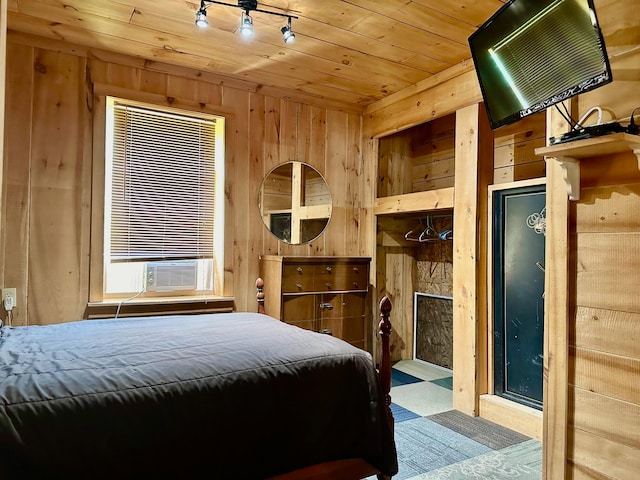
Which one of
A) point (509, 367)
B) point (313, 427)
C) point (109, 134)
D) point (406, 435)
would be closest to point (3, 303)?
point (109, 134)

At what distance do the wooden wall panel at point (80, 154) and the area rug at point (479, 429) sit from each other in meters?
1.75

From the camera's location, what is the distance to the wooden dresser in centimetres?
334

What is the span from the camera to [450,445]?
2.56m

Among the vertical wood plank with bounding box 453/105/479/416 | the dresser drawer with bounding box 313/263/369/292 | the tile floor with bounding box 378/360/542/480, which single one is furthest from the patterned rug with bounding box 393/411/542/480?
the dresser drawer with bounding box 313/263/369/292

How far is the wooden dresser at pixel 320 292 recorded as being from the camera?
3344 mm

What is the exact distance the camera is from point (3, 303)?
273cm

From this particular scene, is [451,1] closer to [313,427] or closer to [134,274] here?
[313,427]

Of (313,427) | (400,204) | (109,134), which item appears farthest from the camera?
(400,204)

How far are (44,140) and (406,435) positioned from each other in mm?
3042

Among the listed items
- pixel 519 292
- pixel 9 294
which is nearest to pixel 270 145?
pixel 9 294

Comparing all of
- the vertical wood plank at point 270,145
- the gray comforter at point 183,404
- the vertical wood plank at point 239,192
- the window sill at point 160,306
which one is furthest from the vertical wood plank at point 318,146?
the gray comforter at point 183,404

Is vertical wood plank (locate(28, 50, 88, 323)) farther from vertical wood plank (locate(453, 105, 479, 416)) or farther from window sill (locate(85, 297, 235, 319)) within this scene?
vertical wood plank (locate(453, 105, 479, 416))

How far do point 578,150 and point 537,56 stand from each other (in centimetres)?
43

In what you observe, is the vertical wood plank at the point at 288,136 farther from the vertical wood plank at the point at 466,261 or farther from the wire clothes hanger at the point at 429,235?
the vertical wood plank at the point at 466,261
